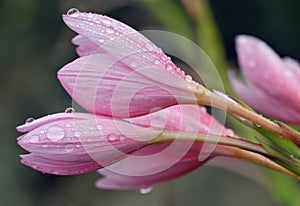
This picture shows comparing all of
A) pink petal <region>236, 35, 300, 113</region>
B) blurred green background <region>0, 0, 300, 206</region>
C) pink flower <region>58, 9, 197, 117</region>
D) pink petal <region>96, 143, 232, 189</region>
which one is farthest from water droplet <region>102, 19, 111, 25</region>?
blurred green background <region>0, 0, 300, 206</region>

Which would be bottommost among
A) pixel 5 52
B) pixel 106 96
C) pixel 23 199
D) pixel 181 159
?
pixel 23 199

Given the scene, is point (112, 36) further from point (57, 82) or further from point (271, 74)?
point (57, 82)

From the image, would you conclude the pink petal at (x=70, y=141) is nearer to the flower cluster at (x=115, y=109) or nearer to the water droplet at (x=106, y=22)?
the flower cluster at (x=115, y=109)

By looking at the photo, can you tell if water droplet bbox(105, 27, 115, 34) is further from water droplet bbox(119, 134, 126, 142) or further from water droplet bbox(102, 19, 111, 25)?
water droplet bbox(119, 134, 126, 142)

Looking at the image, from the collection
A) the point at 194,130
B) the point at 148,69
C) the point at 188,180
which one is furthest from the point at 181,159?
the point at 188,180

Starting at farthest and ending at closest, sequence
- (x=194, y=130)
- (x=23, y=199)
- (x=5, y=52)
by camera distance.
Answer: (x=5, y=52) < (x=23, y=199) < (x=194, y=130)

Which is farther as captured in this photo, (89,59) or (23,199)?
(23,199)

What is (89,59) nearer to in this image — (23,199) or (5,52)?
(23,199)

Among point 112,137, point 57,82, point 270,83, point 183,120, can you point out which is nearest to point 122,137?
point 112,137
